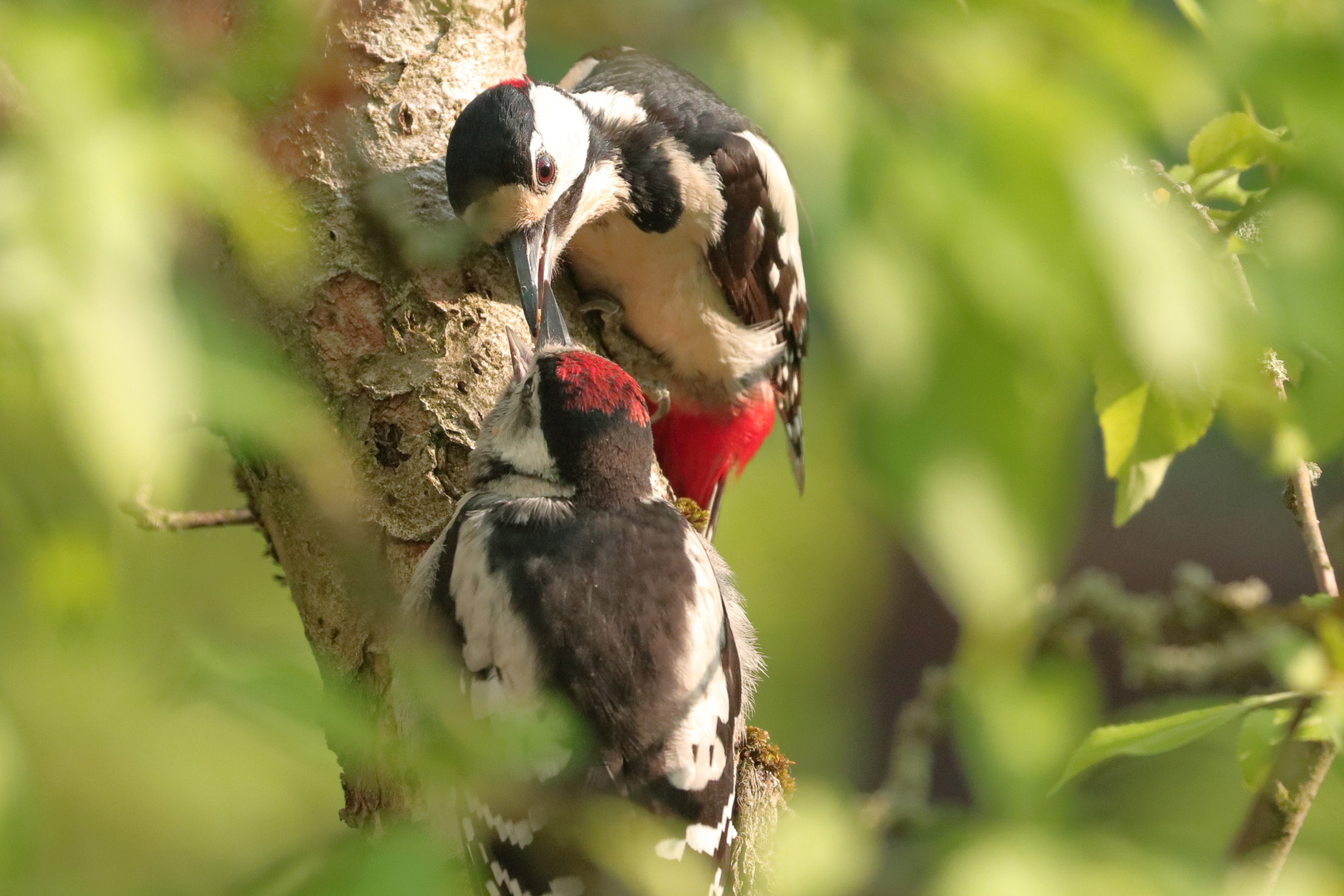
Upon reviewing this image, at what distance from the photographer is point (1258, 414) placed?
1081 millimetres

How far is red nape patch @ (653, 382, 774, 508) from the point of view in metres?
2.44

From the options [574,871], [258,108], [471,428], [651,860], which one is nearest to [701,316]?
[471,428]

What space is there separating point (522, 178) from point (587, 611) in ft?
2.18

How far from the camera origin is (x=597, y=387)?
1769 millimetres

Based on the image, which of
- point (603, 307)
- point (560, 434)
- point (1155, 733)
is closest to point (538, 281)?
point (560, 434)

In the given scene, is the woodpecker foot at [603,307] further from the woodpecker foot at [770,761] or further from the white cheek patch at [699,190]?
the woodpecker foot at [770,761]

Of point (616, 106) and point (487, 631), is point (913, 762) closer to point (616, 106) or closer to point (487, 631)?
point (487, 631)

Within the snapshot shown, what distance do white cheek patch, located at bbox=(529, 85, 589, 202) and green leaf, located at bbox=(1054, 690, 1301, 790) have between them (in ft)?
3.72

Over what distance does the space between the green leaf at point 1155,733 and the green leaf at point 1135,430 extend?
232 millimetres

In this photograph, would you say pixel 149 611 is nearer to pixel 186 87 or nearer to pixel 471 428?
A: pixel 186 87

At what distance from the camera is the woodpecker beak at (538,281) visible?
1.77 metres

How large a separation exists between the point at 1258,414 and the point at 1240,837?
651 mm

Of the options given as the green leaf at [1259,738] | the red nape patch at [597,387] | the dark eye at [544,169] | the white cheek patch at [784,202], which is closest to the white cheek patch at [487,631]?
the red nape patch at [597,387]

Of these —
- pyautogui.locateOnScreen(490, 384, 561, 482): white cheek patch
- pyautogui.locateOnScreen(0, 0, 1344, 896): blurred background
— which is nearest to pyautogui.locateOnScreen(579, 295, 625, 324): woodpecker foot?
pyautogui.locateOnScreen(490, 384, 561, 482): white cheek patch
